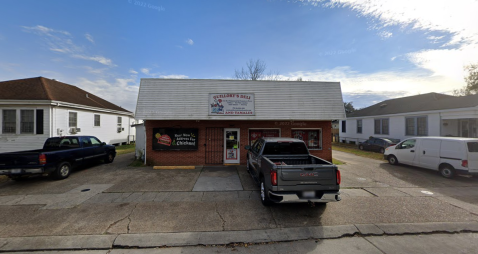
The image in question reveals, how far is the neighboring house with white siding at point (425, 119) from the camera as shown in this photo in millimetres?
→ 13613

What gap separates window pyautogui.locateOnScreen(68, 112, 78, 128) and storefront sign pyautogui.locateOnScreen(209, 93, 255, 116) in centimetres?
1220

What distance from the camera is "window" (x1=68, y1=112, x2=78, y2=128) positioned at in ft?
46.2

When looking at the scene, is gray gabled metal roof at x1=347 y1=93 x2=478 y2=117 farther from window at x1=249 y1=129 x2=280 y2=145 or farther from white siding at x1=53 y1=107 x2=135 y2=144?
white siding at x1=53 y1=107 x2=135 y2=144

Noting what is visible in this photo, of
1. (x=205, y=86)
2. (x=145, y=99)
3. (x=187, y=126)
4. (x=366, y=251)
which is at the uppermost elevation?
(x=205, y=86)

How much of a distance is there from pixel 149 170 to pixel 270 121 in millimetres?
6578

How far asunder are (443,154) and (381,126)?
13.4m

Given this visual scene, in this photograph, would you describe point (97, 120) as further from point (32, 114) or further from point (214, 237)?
point (214, 237)

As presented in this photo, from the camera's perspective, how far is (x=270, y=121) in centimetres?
1014

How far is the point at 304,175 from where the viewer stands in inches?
169

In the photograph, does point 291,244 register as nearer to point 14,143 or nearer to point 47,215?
point 47,215

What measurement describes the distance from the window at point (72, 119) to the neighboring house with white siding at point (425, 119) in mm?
27943

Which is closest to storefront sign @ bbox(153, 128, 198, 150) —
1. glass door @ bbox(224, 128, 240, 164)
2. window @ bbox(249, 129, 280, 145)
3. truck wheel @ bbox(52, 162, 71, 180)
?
glass door @ bbox(224, 128, 240, 164)

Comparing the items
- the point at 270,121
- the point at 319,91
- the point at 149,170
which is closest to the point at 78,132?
the point at 149,170

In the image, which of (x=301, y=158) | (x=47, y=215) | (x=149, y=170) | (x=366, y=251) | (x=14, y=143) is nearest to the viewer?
(x=366, y=251)
